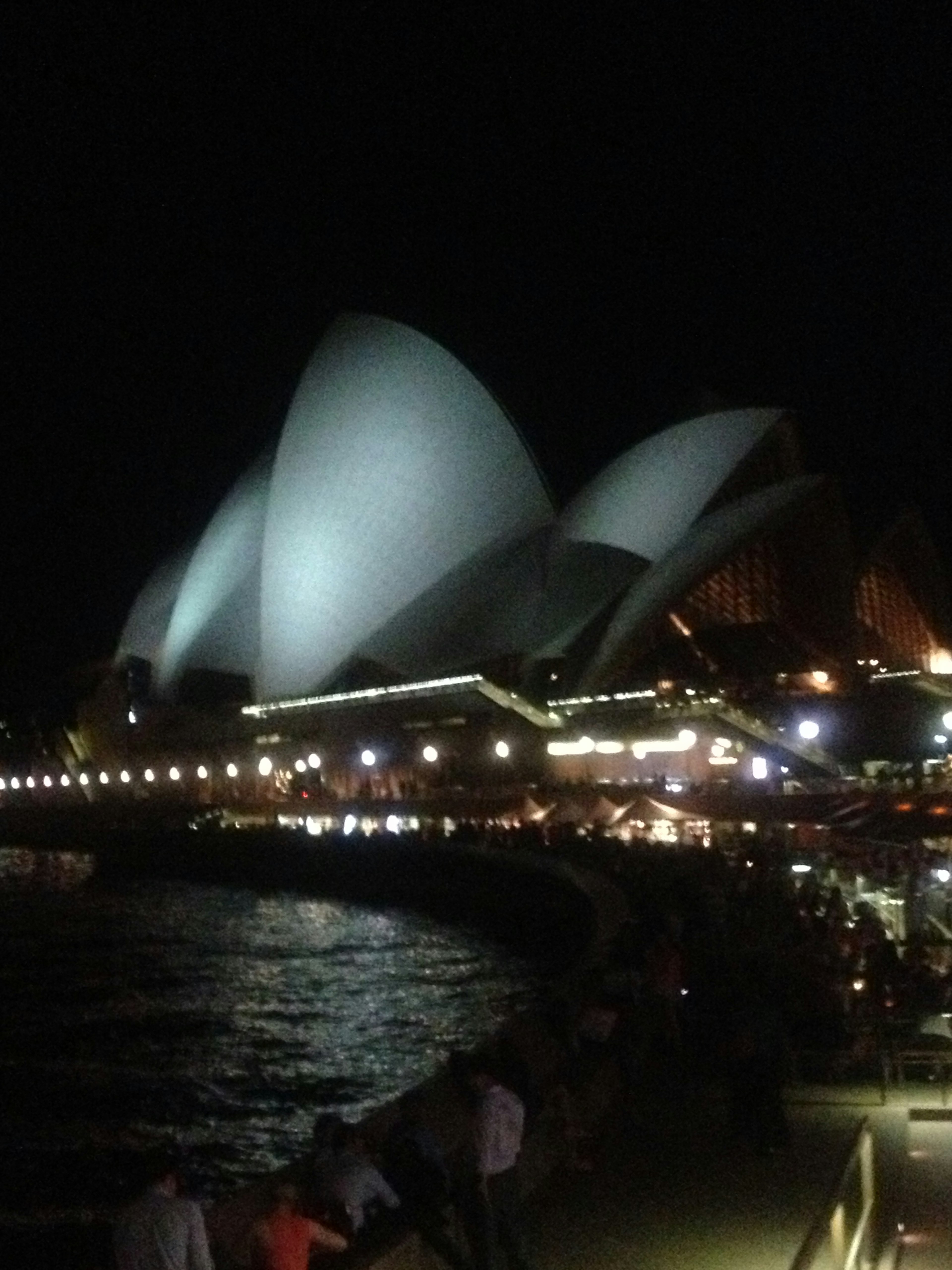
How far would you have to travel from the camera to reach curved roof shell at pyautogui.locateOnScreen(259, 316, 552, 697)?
115 ft

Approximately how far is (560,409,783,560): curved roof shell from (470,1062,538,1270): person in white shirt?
2930cm

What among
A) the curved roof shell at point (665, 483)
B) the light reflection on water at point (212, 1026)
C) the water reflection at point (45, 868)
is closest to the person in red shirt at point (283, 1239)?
the light reflection on water at point (212, 1026)

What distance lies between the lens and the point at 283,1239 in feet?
15.9

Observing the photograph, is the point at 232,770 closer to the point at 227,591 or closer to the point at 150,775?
the point at 150,775

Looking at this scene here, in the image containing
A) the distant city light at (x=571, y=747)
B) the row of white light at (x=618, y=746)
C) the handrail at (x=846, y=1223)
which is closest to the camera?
the handrail at (x=846, y=1223)

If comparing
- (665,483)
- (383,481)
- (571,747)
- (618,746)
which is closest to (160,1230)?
(665,483)

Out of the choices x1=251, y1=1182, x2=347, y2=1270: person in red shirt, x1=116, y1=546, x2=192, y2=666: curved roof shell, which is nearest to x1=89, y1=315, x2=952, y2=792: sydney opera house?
x1=116, y1=546, x2=192, y2=666: curved roof shell

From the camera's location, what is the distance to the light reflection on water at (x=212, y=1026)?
449 inches

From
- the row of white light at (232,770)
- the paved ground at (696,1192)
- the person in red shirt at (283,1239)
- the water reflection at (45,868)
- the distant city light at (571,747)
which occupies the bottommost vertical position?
the paved ground at (696,1192)

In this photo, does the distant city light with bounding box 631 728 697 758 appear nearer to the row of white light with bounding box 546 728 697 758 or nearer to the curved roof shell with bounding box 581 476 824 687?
the row of white light with bounding box 546 728 697 758

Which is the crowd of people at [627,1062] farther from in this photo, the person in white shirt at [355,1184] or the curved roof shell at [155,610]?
the curved roof shell at [155,610]

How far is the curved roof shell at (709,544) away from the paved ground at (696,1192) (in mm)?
25813

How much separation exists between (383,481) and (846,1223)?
3186cm

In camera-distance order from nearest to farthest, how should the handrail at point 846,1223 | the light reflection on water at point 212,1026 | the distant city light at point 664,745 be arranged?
the handrail at point 846,1223 → the light reflection on water at point 212,1026 → the distant city light at point 664,745
